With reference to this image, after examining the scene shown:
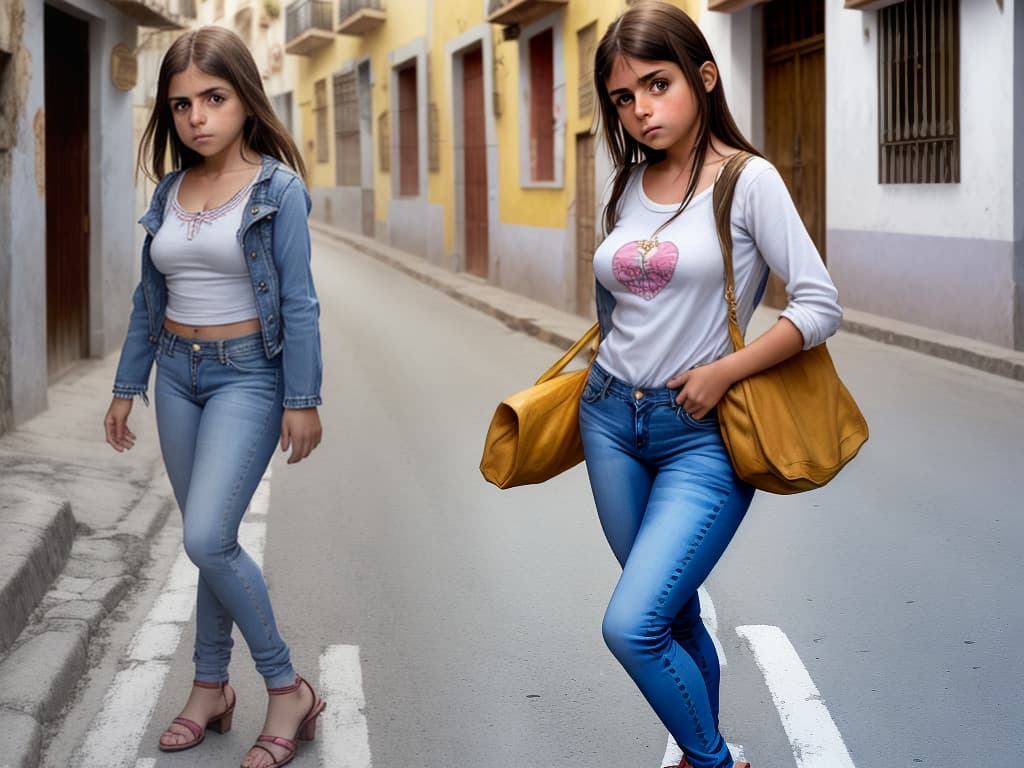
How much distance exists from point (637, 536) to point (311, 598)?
2.72 meters

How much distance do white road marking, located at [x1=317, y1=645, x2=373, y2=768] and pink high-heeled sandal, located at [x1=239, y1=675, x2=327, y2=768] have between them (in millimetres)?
62

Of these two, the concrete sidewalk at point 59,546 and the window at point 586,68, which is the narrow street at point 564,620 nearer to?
the concrete sidewalk at point 59,546

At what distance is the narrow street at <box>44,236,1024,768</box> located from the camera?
4.11 meters

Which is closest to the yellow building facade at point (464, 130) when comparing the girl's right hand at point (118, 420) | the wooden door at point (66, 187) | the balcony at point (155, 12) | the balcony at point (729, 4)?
the balcony at point (729, 4)

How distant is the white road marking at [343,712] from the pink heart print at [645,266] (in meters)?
1.52

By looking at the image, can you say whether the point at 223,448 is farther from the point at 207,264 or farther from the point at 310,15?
the point at 310,15

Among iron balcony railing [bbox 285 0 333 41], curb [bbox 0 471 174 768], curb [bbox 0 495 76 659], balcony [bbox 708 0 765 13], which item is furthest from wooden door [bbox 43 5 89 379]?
iron balcony railing [bbox 285 0 333 41]

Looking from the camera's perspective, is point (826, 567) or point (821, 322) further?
point (826, 567)

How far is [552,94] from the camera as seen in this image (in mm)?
19891

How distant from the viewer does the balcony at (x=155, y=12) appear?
13109 millimetres

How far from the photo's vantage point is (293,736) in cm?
395

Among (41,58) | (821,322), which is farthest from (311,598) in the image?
(41,58)

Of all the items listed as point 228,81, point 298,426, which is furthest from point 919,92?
point 298,426

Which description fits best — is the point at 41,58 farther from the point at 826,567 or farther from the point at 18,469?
the point at 826,567
